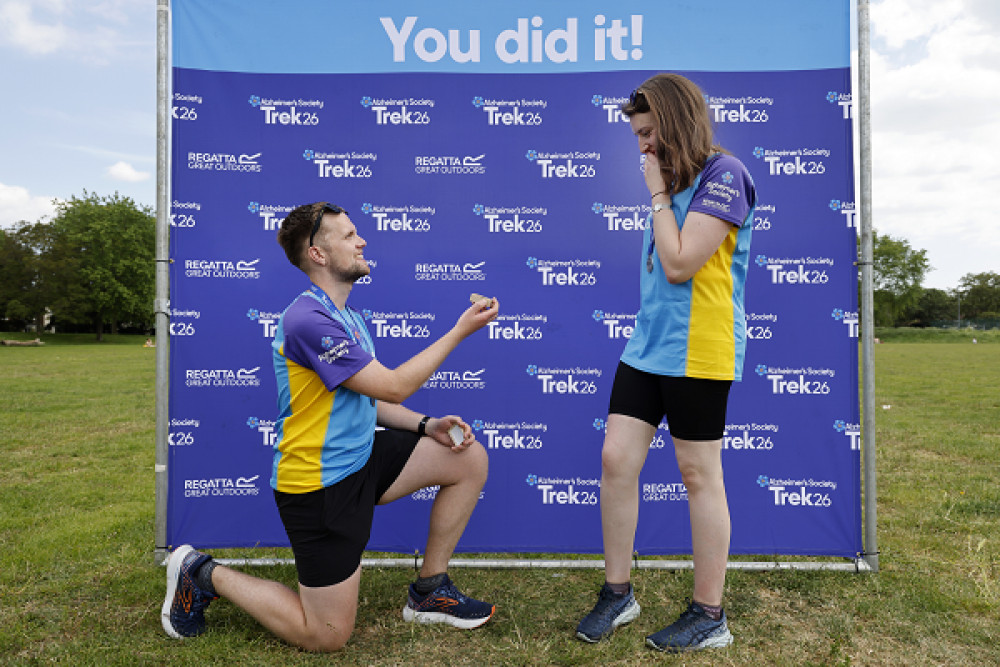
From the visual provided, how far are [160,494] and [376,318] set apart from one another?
137 centimetres

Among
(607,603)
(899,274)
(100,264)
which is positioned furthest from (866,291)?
(899,274)

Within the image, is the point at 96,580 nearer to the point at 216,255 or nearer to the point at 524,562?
the point at 216,255

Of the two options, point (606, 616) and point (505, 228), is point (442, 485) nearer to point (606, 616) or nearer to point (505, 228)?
point (606, 616)

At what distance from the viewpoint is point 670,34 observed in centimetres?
323

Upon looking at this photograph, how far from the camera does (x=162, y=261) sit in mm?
3137

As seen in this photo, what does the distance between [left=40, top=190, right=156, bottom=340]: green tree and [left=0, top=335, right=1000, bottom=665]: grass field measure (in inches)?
1611

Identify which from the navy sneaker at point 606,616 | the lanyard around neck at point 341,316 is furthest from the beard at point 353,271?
the navy sneaker at point 606,616

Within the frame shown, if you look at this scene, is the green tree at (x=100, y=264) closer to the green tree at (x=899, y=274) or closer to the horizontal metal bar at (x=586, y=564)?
the horizontal metal bar at (x=586, y=564)

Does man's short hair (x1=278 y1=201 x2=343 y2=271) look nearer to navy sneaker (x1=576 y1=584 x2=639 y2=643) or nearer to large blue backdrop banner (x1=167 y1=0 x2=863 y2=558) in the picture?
large blue backdrop banner (x1=167 y1=0 x2=863 y2=558)

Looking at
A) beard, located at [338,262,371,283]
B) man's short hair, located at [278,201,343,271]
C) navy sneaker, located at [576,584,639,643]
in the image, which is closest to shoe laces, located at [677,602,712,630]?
navy sneaker, located at [576,584,639,643]

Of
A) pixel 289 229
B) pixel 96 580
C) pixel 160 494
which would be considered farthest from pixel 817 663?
pixel 96 580

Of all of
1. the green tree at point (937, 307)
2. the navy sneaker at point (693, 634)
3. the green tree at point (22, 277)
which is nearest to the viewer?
the navy sneaker at point (693, 634)

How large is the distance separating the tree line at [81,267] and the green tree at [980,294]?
100296 millimetres

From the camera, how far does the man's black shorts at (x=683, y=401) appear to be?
2.26 meters
